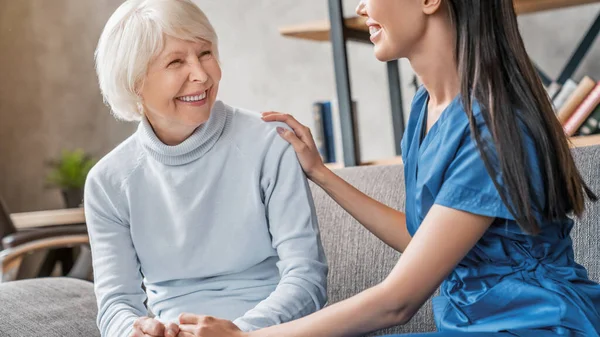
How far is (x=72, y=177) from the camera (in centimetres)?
434

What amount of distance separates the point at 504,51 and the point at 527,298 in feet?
1.20

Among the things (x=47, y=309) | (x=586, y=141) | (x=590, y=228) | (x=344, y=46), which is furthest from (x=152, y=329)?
(x=344, y=46)

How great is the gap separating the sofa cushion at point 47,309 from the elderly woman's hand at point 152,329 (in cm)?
43

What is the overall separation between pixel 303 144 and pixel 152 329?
0.45m

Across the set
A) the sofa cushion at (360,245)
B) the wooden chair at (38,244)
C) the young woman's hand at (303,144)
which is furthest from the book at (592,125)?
the wooden chair at (38,244)

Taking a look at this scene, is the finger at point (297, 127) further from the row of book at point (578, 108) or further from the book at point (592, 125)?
the book at point (592, 125)

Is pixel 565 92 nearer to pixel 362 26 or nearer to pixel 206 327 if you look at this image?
pixel 362 26

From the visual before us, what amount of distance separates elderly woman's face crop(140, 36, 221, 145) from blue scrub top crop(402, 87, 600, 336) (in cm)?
44

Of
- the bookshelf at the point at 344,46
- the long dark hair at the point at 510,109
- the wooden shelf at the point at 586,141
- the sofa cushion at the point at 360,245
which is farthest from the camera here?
the bookshelf at the point at 344,46

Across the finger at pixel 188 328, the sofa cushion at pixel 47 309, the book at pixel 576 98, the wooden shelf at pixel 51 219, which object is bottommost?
the wooden shelf at pixel 51 219

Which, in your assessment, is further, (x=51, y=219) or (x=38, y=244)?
(x=51, y=219)

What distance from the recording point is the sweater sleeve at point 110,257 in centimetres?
151

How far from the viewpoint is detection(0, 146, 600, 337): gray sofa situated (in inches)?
65.8

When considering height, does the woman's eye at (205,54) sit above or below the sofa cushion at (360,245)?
above
